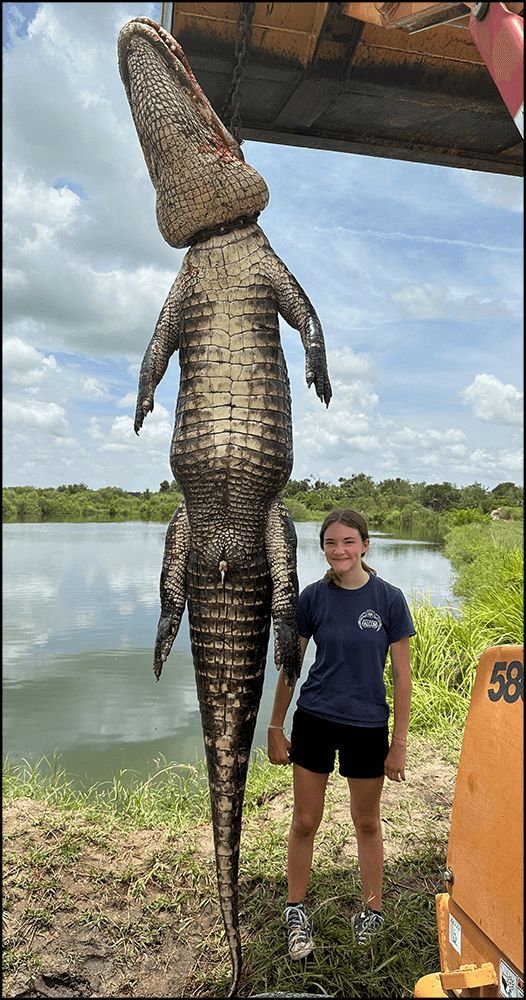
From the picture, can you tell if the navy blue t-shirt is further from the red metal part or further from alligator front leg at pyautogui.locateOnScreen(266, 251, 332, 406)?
the red metal part

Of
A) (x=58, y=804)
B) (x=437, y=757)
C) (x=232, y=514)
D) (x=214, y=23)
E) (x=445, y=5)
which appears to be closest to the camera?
(x=445, y=5)

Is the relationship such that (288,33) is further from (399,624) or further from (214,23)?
(399,624)

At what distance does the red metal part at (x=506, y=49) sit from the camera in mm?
1459

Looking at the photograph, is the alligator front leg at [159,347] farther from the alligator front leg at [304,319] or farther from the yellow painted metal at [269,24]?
the yellow painted metal at [269,24]

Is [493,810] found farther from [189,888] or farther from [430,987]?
[189,888]

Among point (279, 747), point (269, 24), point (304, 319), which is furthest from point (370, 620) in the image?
point (269, 24)

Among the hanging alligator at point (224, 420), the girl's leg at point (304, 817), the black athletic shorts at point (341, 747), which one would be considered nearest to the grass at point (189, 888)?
the girl's leg at point (304, 817)

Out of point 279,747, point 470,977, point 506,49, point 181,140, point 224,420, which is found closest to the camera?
point 506,49

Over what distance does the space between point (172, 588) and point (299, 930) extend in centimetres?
186

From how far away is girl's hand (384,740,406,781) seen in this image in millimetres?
2826

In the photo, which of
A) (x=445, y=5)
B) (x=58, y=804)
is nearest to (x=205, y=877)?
(x=58, y=804)

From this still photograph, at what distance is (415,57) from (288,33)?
2.18ft

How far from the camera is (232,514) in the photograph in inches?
90.4

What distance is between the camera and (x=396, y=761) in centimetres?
284
